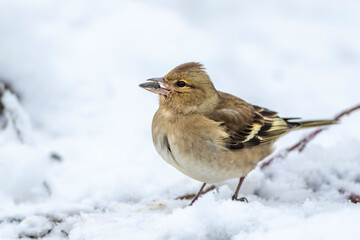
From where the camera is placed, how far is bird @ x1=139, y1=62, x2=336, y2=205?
3.44m

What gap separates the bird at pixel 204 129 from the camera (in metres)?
3.44

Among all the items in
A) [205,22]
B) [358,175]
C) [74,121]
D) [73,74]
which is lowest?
[358,175]

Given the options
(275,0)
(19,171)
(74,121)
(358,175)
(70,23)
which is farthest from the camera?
(275,0)

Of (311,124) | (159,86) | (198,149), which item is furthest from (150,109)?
(198,149)

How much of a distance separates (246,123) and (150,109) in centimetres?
184

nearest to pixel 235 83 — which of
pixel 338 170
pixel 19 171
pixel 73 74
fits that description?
pixel 73 74

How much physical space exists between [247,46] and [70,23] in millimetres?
2408

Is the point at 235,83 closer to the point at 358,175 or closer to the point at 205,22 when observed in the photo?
the point at 205,22

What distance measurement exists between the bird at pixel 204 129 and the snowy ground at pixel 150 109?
0.24 meters

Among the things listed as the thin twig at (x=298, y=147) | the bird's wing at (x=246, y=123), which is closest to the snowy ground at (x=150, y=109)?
the thin twig at (x=298, y=147)

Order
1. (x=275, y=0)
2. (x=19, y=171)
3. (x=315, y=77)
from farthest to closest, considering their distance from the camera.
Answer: (x=275, y=0)
(x=315, y=77)
(x=19, y=171)

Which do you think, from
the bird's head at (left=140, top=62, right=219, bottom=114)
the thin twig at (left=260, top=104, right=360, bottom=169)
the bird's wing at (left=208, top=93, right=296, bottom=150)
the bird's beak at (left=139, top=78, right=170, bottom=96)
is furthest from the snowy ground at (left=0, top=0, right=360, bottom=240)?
the bird's beak at (left=139, top=78, right=170, bottom=96)

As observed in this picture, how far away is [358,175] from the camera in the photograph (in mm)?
3848

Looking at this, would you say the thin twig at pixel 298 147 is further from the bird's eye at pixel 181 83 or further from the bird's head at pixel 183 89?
the bird's eye at pixel 181 83
